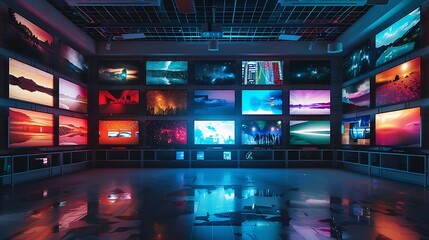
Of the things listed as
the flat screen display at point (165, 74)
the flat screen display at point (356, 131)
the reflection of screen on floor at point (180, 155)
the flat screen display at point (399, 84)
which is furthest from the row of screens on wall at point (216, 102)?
the flat screen display at point (399, 84)

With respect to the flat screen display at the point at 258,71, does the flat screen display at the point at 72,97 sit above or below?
below

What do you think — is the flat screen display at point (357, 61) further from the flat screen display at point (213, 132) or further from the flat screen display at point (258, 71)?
the flat screen display at point (213, 132)

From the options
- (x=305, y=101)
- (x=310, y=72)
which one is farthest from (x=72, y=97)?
(x=310, y=72)

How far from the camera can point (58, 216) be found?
438 cm

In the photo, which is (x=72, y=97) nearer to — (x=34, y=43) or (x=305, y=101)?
(x=34, y=43)

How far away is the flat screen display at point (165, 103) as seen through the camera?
12.1m

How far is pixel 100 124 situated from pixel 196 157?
13.3 ft

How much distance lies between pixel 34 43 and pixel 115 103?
4.16 meters

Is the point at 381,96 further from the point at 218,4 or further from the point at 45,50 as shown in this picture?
the point at 45,50

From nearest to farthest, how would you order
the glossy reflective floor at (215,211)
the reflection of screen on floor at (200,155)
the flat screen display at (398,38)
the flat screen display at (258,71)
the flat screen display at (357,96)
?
the glossy reflective floor at (215,211), the flat screen display at (398,38), the flat screen display at (357,96), the reflection of screen on floor at (200,155), the flat screen display at (258,71)

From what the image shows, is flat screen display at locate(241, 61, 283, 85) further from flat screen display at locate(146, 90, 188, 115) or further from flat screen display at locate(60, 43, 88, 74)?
flat screen display at locate(60, 43, 88, 74)

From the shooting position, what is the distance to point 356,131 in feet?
34.9

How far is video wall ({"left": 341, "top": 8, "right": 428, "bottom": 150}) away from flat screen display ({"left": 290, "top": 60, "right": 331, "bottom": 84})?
2.40ft

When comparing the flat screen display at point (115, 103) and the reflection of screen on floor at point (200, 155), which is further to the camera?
the flat screen display at point (115, 103)
